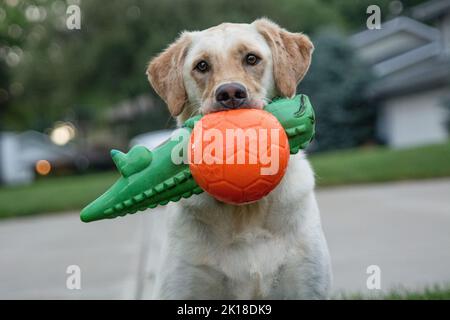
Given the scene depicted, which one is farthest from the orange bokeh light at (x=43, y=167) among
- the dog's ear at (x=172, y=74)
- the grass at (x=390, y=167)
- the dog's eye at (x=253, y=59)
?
the dog's eye at (x=253, y=59)

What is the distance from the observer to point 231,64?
10.8 feet

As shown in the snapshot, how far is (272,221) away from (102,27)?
95.5 ft

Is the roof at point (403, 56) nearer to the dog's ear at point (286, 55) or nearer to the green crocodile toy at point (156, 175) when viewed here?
the dog's ear at point (286, 55)

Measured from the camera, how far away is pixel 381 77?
27.1 meters

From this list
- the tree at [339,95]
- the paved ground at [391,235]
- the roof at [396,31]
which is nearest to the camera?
the paved ground at [391,235]

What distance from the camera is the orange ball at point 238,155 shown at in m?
2.59

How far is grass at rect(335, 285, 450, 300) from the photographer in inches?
143

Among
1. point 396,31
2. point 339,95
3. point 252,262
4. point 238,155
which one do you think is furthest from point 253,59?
point 396,31

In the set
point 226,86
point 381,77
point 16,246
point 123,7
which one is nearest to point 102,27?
point 123,7

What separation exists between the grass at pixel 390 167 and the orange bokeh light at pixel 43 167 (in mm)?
19567

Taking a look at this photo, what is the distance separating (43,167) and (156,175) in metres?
28.8

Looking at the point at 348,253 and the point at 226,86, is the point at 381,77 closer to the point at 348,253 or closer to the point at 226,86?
the point at 348,253

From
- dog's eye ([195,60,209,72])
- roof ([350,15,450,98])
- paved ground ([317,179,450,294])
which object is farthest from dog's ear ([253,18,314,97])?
roof ([350,15,450,98])

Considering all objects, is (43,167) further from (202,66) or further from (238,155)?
(238,155)
